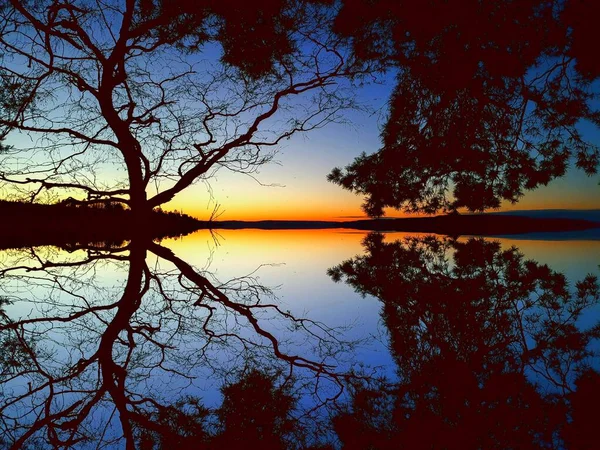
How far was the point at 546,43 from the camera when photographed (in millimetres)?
3613

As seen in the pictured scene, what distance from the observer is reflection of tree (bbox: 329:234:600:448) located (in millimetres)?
1379

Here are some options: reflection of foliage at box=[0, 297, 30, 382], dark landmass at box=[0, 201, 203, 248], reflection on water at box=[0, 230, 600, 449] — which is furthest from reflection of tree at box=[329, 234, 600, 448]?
dark landmass at box=[0, 201, 203, 248]

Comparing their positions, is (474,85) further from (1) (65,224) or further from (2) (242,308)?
(1) (65,224)

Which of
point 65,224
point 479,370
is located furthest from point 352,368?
point 65,224

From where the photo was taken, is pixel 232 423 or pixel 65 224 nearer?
pixel 232 423

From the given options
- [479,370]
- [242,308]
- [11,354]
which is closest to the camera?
[479,370]

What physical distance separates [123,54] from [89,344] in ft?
18.4

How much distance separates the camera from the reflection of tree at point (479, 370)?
1.38 meters

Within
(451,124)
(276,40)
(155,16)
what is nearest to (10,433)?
(451,124)

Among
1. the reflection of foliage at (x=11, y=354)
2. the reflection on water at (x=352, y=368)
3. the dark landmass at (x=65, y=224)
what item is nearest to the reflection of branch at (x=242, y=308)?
the reflection on water at (x=352, y=368)

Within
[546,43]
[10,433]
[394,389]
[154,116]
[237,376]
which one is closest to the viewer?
[10,433]

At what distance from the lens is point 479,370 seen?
1778 mm

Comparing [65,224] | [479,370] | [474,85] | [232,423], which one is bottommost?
[232,423]

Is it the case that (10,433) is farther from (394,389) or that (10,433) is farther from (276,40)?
(276,40)
